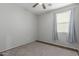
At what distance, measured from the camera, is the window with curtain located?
2.77 m

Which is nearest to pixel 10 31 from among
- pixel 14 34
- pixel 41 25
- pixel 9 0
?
pixel 14 34

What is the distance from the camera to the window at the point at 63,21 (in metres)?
2.76

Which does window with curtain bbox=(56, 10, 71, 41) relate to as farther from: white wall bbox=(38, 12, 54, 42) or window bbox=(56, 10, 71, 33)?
white wall bbox=(38, 12, 54, 42)

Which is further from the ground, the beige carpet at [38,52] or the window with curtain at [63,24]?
the window with curtain at [63,24]

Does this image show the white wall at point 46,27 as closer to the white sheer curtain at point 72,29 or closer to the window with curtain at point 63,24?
the window with curtain at point 63,24

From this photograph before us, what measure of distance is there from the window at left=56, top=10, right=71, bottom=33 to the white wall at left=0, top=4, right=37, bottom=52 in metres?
1.21

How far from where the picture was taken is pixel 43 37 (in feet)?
11.8

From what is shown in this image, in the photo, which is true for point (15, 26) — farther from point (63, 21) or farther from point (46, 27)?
point (63, 21)

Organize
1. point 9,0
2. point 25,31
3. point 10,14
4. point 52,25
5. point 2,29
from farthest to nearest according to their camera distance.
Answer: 1. point 25,31
2. point 52,25
3. point 10,14
4. point 2,29
5. point 9,0

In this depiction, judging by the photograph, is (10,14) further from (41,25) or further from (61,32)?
(61,32)

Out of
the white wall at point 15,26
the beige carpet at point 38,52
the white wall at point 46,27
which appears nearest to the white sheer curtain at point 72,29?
the white wall at point 46,27

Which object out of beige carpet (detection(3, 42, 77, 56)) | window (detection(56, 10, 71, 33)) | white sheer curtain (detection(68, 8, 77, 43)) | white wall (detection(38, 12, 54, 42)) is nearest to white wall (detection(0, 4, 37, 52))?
white wall (detection(38, 12, 54, 42))

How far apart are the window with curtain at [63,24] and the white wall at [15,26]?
1.23 meters

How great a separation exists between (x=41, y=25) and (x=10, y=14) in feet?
4.88
